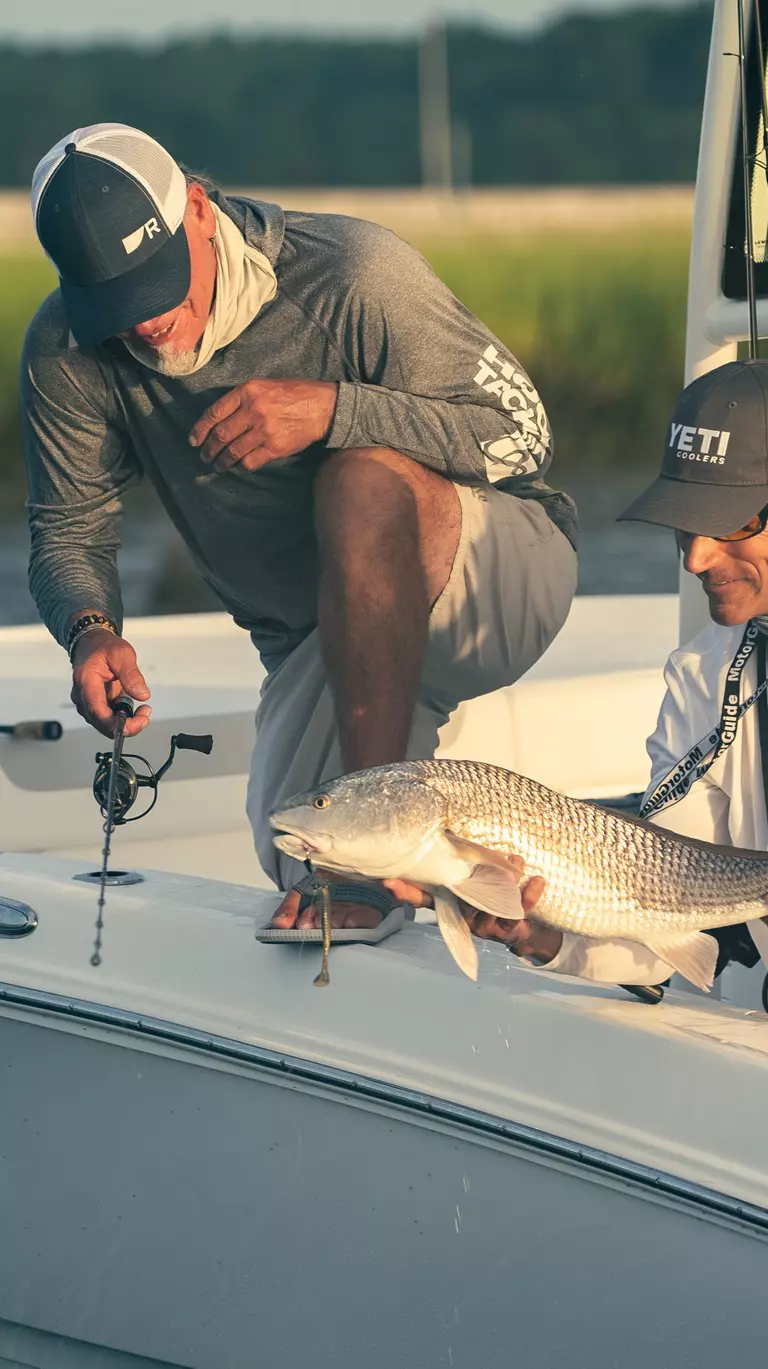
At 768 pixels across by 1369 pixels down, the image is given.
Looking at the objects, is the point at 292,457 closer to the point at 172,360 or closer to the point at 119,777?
the point at 172,360

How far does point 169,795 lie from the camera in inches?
129

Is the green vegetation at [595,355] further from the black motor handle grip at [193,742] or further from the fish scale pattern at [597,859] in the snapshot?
the fish scale pattern at [597,859]

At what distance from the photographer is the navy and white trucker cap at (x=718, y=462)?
2.17 metres

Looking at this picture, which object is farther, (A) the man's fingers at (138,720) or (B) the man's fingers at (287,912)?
(A) the man's fingers at (138,720)

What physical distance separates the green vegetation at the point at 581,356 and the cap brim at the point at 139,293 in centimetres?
1144

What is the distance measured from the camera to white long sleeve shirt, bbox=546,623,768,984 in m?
2.22

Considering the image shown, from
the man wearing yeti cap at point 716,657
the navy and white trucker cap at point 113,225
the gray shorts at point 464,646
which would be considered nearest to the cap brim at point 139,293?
the navy and white trucker cap at point 113,225

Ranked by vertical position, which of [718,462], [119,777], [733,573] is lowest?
[119,777]

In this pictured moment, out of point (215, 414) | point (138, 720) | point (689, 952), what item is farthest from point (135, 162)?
point (689, 952)

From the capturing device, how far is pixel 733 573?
7.15 ft

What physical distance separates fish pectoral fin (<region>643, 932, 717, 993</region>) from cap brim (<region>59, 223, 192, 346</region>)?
3.67 ft

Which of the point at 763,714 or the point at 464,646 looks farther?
the point at 464,646

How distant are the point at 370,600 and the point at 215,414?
1.08ft

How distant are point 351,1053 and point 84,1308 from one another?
21.1 inches
